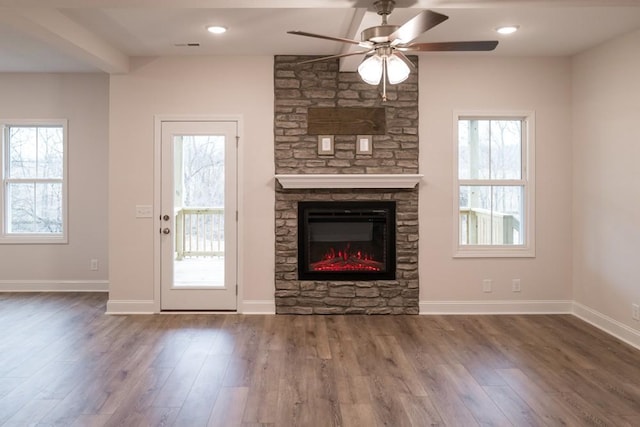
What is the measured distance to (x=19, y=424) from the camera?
260 cm

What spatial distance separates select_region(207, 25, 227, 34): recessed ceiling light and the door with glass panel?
1.06 meters

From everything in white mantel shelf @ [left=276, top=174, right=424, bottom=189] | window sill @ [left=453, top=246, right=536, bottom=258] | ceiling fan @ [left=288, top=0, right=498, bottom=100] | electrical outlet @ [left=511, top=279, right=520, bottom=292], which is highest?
ceiling fan @ [left=288, top=0, right=498, bottom=100]

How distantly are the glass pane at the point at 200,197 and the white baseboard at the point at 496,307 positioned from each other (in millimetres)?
2300

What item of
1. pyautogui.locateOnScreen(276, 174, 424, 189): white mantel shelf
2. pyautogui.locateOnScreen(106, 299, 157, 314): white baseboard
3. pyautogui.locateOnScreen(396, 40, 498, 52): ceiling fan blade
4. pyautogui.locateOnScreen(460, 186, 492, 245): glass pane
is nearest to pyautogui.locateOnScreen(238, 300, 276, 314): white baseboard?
pyautogui.locateOnScreen(106, 299, 157, 314): white baseboard

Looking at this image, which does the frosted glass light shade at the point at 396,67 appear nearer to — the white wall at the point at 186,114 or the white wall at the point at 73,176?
the white wall at the point at 186,114

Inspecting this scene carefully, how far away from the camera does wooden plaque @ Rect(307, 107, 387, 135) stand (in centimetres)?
493

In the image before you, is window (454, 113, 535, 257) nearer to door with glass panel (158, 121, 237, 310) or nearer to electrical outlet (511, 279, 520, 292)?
electrical outlet (511, 279, 520, 292)

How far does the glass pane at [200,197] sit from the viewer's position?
498 centimetres

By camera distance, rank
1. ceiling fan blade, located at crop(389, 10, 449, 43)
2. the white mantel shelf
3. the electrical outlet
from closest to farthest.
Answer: ceiling fan blade, located at crop(389, 10, 449, 43) < the white mantel shelf < the electrical outlet

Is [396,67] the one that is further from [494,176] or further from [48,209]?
[48,209]

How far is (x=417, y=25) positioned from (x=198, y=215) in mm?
3225

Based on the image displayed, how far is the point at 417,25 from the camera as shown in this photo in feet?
8.39

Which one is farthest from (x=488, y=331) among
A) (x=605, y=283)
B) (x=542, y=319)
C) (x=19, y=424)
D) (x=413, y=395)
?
(x=19, y=424)

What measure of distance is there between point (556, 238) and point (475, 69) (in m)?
2.00
